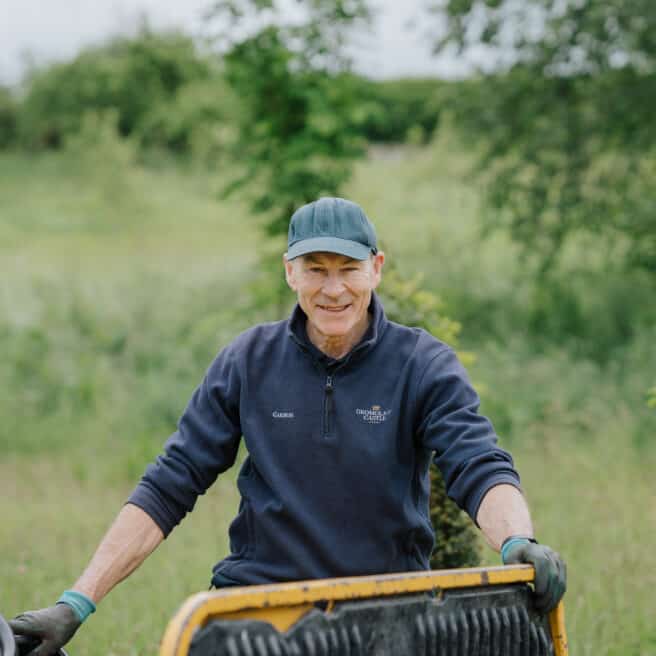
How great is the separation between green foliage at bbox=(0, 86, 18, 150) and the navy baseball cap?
43.3 meters

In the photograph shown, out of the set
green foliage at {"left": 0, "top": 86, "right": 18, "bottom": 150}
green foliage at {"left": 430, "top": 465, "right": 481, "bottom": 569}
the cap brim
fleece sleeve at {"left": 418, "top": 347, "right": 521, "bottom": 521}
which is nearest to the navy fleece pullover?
fleece sleeve at {"left": 418, "top": 347, "right": 521, "bottom": 521}

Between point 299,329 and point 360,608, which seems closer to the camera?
point 360,608

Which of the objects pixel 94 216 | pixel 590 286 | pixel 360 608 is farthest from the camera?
pixel 94 216

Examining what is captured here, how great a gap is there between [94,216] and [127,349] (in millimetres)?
13678

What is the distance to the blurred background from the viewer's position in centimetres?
636

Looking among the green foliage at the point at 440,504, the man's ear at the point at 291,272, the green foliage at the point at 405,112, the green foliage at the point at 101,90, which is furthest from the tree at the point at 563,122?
the green foliage at the point at 101,90

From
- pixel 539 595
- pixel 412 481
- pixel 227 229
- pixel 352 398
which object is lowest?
pixel 539 595

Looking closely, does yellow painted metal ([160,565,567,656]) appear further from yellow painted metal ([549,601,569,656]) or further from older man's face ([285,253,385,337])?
older man's face ([285,253,385,337])

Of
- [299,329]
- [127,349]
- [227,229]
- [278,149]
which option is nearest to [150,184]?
[227,229]

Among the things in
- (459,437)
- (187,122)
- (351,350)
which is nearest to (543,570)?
(459,437)

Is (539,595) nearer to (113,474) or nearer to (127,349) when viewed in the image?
(113,474)

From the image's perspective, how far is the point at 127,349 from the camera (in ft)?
42.8

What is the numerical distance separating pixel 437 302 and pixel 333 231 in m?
2.07

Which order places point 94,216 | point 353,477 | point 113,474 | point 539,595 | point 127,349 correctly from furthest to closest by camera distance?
point 94,216
point 127,349
point 113,474
point 353,477
point 539,595
